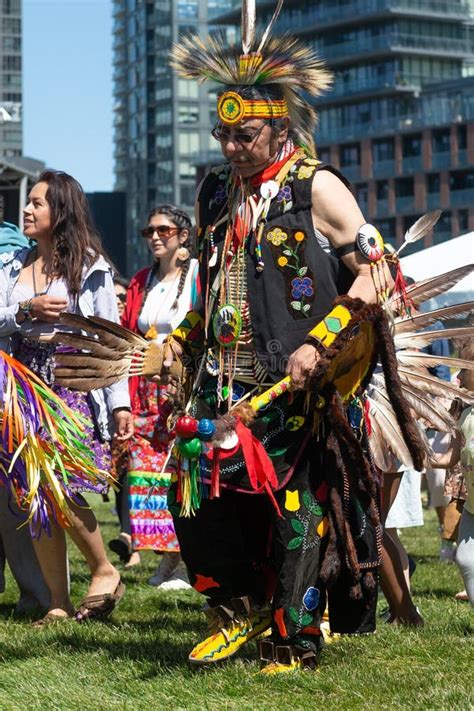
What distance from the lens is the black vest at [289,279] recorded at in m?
4.89

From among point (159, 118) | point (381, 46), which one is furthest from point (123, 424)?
point (159, 118)

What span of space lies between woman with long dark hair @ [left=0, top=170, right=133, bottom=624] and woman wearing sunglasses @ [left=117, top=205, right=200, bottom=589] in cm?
143

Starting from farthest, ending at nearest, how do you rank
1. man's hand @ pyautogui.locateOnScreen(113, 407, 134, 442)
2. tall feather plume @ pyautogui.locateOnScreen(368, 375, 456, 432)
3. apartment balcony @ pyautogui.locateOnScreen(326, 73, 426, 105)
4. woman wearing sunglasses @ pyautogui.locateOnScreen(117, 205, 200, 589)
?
1. apartment balcony @ pyautogui.locateOnScreen(326, 73, 426, 105)
2. woman wearing sunglasses @ pyautogui.locateOnScreen(117, 205, 200, 589)
3. man's hand @ pyautogui.locateOnScreen(113, 407, 134, 442)
4. tall feather plume @ pyautogui.locateOnScreen(368, 375, 456, 432)

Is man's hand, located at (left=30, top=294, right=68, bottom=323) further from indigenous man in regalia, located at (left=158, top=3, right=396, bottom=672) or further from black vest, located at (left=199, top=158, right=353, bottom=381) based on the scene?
black vest, located at (left=199, top=158, right=353, bottom=381)

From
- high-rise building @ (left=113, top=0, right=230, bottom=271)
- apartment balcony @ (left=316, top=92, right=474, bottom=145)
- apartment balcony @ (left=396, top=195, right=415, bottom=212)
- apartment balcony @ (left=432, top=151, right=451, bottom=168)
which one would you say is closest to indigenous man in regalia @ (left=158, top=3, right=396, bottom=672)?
apartment balcony @ (left=316, top=92, right=474, bottom=145)

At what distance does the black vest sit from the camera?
4891 millimetres

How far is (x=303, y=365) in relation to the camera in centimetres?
466

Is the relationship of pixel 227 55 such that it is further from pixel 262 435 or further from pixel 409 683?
pixel 409 683

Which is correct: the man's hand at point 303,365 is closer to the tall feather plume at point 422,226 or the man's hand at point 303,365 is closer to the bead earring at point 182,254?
the tall feather plume at point 422,226

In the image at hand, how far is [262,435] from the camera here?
16.0 ft

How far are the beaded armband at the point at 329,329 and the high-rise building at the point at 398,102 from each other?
7231 cm

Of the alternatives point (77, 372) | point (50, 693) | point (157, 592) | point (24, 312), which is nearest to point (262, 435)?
point (77, 372)

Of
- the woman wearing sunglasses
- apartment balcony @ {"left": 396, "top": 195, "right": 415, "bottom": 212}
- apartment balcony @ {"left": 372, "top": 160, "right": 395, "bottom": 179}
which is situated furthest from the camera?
apartment balcony @ {"left": 372, "top": 160, "right": 395, "bottom": 179}

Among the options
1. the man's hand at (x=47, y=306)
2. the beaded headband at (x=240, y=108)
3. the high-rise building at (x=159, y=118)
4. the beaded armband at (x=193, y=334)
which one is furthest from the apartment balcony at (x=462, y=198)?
the beaded headband at (x=240, y=108)
